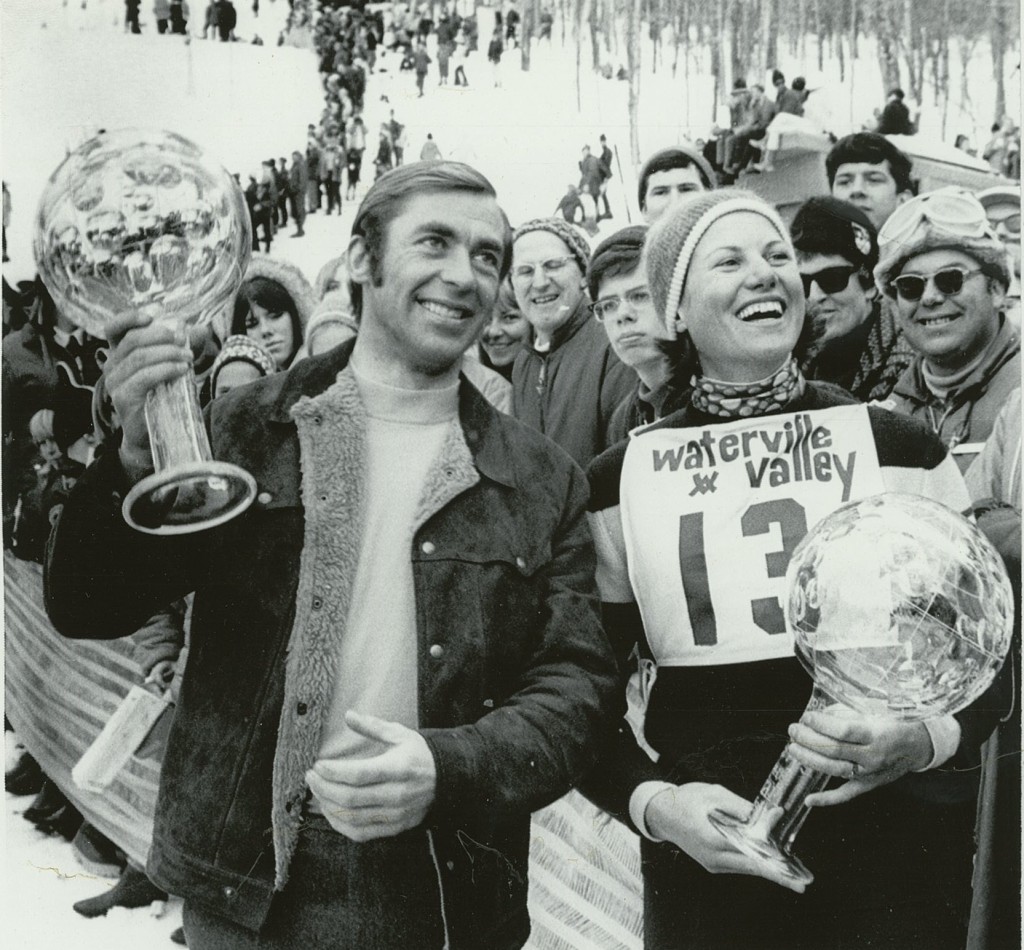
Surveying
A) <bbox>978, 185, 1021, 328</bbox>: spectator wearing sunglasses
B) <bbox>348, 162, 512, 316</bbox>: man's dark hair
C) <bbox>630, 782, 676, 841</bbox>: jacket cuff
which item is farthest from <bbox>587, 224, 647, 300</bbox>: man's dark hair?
<bbox>630, 782, 676, 841</bbox>: jacket cuff

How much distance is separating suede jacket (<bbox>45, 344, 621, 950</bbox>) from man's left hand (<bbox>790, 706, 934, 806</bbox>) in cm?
35

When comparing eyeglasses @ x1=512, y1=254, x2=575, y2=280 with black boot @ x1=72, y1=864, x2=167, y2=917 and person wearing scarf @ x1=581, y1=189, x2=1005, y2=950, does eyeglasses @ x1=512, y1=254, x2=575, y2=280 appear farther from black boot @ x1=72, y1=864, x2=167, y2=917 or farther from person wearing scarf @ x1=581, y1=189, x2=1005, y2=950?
black boot @ x1=72, y1=864, x2=167, y2=917

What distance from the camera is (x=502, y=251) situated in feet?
7.30

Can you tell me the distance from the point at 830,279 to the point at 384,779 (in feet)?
4.29

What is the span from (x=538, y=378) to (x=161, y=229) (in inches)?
32.3

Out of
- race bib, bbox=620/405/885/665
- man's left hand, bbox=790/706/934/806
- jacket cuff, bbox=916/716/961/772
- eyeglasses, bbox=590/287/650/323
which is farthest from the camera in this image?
eyeglasses, bbox=590/287/650/323

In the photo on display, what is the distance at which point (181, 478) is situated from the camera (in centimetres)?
186

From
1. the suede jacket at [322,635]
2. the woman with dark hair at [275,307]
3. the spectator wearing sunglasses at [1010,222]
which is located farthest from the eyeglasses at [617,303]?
the spectator wearing sunglasses at [1010,222]

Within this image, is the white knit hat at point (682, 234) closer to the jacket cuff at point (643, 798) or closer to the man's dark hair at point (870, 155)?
the man's dark hair at point (870, 155)

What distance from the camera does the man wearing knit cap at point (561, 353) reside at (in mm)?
2428

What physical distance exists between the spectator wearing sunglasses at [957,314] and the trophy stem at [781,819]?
795 mm

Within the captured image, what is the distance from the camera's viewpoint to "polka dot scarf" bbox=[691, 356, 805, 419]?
7.30 ft

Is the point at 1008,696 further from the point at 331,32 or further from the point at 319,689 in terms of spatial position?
the point at 331,32

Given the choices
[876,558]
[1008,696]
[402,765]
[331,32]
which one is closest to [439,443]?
[402,765]
